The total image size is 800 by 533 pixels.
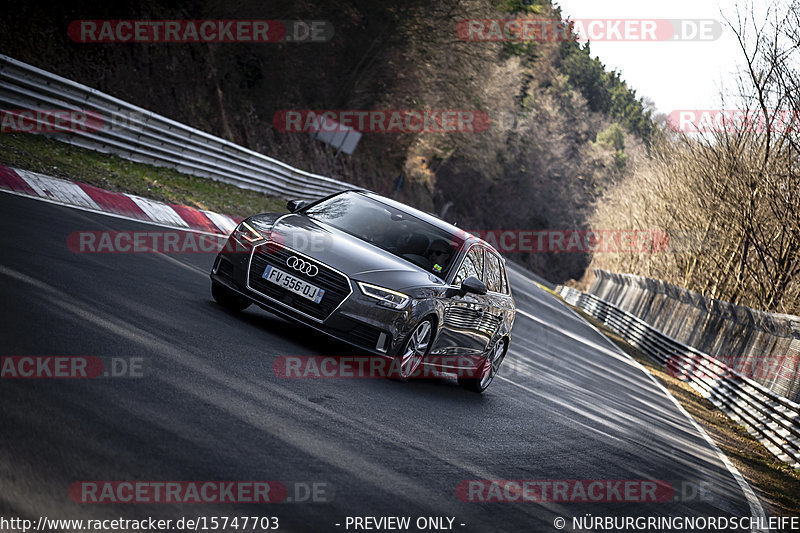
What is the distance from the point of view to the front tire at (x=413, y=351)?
348 inches

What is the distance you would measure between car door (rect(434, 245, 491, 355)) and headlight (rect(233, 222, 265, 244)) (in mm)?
2048

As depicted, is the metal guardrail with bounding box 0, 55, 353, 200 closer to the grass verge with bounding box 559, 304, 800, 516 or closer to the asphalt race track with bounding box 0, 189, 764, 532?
the asphalt race track with bounding box 0, 189, 764, 532

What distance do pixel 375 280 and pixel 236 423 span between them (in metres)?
3.05

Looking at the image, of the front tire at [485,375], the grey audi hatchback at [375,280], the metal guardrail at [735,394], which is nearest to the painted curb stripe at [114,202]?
the grey audi hatchback at [375,280]

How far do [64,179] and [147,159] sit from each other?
575 cm

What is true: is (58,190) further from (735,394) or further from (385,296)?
(735,394)

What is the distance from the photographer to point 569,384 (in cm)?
1492

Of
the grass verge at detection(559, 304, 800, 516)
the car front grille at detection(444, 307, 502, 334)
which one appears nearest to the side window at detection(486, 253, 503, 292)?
the car front grille at detection(444, 307, 502, 334)

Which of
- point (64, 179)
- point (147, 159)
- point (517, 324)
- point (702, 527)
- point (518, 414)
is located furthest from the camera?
point (517, 324)

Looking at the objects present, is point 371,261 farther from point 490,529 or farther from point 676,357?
point 676,357

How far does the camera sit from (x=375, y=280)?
338 inches

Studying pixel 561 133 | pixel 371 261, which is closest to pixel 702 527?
pixel 371 261

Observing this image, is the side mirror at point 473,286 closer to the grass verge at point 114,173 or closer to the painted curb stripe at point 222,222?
the grass verge at point 114,173

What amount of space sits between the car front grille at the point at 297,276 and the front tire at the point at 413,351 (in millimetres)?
839
